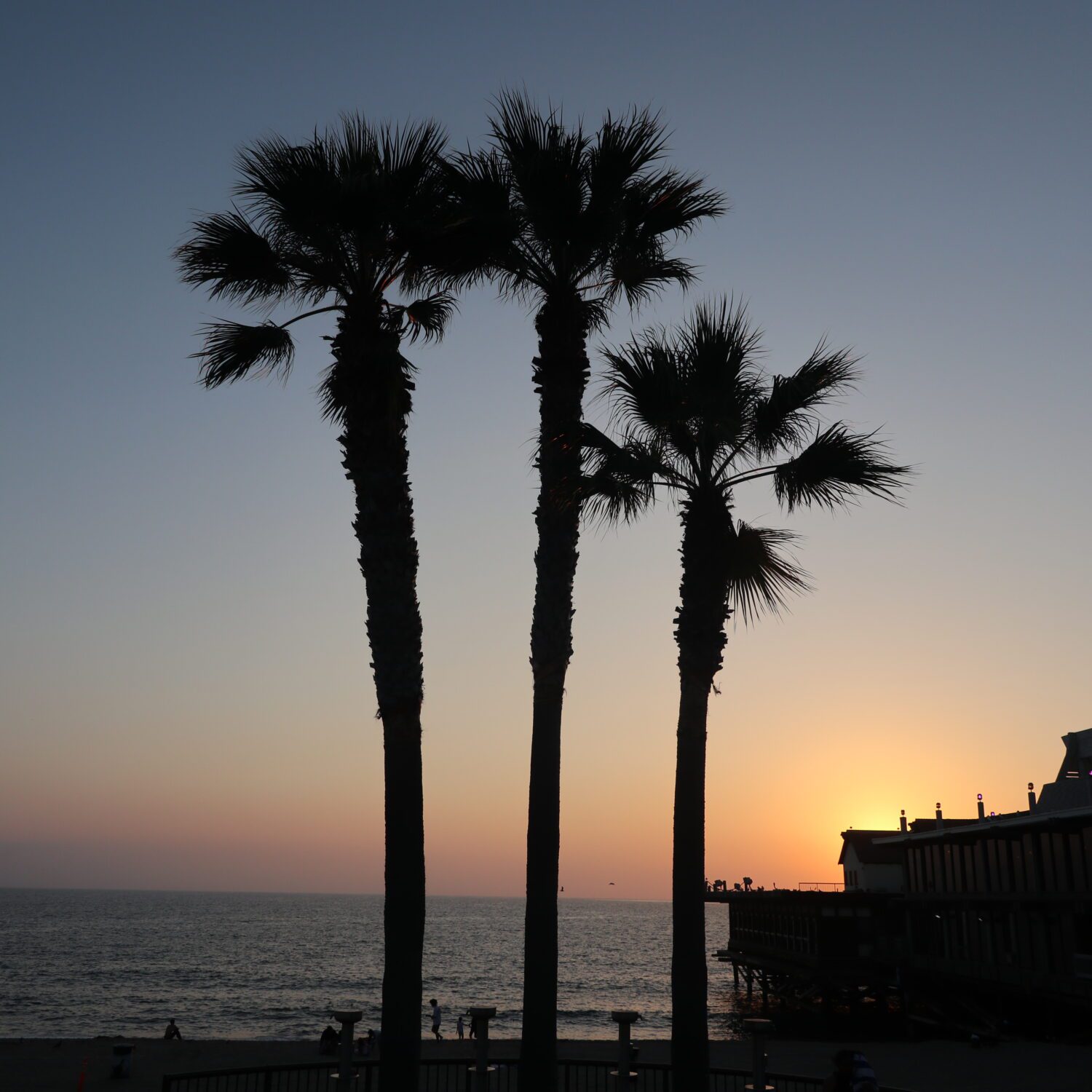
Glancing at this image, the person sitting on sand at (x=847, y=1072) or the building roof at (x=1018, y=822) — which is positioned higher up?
the building roof at (x=1018, y=822)

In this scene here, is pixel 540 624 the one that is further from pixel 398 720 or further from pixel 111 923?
pixel 111 923

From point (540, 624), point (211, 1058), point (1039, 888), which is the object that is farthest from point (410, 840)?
point (1039, 888)

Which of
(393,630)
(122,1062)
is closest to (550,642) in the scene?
(393,630)

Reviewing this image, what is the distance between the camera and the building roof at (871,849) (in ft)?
209

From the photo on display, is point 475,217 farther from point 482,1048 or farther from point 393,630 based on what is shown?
point 482,1048

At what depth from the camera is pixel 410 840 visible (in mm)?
12586

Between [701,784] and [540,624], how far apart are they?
297 centimetres

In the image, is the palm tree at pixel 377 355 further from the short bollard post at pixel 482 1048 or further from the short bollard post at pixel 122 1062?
the short bollard post at pixel 122 1062

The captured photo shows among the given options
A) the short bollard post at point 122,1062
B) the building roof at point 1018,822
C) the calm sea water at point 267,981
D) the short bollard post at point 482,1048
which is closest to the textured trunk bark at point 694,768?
the short bollard post at point 482,1048

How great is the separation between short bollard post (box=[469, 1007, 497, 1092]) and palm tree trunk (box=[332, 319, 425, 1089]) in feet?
7.19

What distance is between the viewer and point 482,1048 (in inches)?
575

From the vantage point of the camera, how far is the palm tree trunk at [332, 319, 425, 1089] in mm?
12289

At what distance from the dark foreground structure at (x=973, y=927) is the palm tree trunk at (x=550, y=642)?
25.1 m

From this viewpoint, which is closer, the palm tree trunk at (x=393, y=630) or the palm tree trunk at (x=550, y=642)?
the palm tree trunk at (x=393, y=630)
